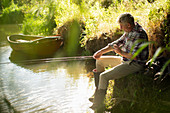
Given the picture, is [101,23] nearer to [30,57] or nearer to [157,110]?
[30,57]

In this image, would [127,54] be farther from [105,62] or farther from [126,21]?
[105,62]

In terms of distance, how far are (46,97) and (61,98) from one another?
14.0 inches

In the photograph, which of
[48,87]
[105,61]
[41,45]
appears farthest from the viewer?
[41,45]

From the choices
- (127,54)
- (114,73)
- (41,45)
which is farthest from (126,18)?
(41,45)

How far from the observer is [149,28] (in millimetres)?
4445

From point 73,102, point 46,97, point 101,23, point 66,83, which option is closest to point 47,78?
point 66,83

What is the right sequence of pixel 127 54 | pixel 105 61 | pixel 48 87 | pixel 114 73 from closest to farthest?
pixel 127 54
pixel 114 73
pixel 105 61
pixel 48 87

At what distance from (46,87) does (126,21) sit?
9.64ft

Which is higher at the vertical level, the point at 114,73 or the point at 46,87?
the point at 114,73

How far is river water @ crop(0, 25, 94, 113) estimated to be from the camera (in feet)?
14.3

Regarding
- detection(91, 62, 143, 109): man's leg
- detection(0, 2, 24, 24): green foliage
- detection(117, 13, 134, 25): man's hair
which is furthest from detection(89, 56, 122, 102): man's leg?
detection(0, 2, 24, 24): green foliage

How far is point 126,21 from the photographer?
11.1 feet

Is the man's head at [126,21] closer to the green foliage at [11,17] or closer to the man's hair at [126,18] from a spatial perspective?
the man's hair at [126,18]

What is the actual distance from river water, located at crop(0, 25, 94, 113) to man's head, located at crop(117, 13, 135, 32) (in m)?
1.59
